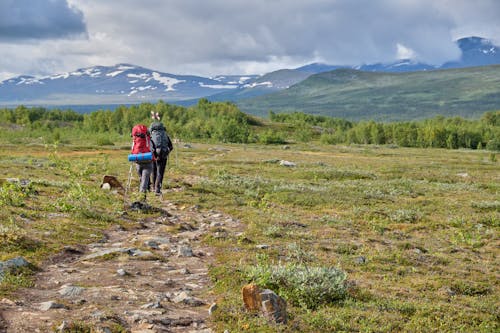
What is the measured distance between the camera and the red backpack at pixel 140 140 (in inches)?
863

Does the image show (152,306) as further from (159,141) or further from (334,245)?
(159,141)

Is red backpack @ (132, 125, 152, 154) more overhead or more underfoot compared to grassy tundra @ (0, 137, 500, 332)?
more overhead

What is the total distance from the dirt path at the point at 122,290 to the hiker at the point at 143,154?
665 centimetres

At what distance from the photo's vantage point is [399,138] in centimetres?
18412

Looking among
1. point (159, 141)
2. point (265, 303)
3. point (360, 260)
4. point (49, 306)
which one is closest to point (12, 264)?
point (49, 306)

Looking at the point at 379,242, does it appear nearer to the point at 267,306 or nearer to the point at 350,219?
the point at 350,219

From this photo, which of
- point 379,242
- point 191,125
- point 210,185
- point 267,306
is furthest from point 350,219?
point 191,125

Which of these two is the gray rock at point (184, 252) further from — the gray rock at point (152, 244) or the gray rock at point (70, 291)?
the gray rock at point (70, 291)

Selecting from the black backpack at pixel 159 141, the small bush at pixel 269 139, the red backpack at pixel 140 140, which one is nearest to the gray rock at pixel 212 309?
the red backpack at pixel 140 140

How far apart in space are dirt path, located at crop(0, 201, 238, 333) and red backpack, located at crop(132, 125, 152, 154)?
23.5 ft

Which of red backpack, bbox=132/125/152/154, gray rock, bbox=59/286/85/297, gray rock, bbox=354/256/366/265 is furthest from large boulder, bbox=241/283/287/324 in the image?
red backpack, bbox=132/125/152/154

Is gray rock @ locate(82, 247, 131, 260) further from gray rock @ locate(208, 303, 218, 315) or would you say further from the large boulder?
the large boulder

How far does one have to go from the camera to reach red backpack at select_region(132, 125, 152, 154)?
21.9 meters

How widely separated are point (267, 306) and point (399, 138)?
186 metres
